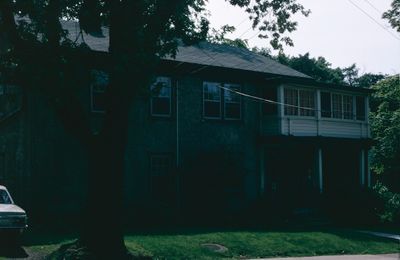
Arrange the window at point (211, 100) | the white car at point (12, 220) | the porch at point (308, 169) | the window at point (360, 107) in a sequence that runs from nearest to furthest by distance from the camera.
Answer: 1. the white car at point (12, 220)
2. the window at point (211, 100)
3. the porch at point (308, 169)
4. the window at point (360, 107)

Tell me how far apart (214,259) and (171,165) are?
8.94 meters

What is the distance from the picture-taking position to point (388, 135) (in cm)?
3534

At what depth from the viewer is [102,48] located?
21.5 meters

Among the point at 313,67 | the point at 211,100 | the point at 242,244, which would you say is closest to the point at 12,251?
the point at 242,244

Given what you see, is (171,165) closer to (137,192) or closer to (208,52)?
(137,192)

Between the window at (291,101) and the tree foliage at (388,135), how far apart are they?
927cm

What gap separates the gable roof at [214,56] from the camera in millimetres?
22703

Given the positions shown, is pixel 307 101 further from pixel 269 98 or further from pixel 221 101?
pixel 221 101

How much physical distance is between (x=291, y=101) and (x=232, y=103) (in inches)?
135

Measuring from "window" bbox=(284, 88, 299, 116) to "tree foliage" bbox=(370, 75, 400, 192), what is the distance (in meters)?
9.27

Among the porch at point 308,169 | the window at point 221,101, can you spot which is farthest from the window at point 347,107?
the window at point 221,101

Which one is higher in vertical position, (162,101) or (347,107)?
(347,107)

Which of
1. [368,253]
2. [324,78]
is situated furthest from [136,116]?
[324,78]

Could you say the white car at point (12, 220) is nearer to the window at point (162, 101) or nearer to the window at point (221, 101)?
the window at point (162, 101)
